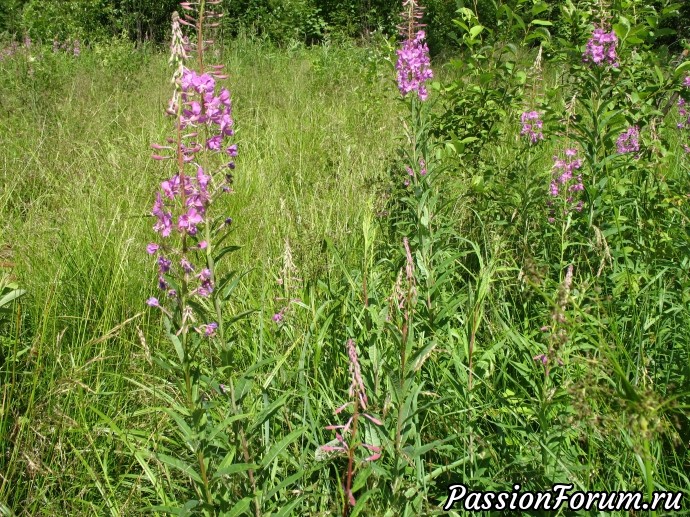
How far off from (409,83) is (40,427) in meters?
1.89

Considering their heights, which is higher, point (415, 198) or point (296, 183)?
point (415, 198)

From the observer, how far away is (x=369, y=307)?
6.68 feet

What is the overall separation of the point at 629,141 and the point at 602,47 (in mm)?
638

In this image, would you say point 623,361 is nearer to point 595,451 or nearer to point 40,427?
point 595,451

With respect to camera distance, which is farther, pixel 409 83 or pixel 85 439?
pixel 409 83

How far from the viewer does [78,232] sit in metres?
2.97

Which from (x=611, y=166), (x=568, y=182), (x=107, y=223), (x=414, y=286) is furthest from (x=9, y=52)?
(x=414, y=286)

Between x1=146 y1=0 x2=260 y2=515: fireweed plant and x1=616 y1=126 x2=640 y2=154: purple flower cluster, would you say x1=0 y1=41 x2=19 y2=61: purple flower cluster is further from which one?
x1=146 y1=0 x2=260 y2=515: fireweed plant

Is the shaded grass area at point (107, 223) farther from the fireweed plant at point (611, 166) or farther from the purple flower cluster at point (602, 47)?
the purple flower cluster at point (602, 47)

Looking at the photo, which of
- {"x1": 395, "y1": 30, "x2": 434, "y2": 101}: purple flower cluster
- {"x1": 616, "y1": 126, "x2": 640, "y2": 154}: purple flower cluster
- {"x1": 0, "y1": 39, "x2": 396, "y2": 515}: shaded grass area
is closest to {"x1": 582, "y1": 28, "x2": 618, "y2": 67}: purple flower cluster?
{"x1": 616, "y1": 126, "x2": 640, "y2": 154}: purple flower cluster

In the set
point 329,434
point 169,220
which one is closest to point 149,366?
point 329,434

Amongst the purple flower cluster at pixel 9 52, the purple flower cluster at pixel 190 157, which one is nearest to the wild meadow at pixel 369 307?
the purple flower cluster at pixel 190 157

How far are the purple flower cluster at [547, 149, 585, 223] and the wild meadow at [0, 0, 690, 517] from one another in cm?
2

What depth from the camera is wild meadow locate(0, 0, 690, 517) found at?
4.85ft
